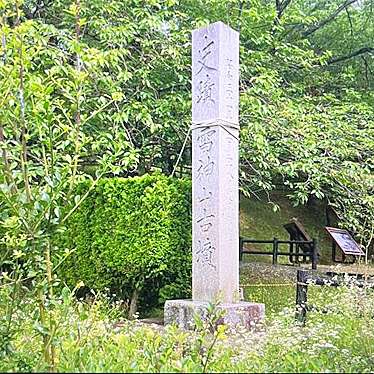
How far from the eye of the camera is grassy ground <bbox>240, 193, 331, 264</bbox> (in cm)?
1397

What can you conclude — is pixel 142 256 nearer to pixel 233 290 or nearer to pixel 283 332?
pixel 233 290

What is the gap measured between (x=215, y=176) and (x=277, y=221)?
9652 mm

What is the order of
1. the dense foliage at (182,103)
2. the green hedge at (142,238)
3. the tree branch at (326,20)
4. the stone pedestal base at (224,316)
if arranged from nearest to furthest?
1. the stone pedestal base at (224,316)
2. the green hedge at (142,238)
3. the dense foliage at (182,103)
4. the tree branch at (326,20)

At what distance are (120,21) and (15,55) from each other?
4.52m

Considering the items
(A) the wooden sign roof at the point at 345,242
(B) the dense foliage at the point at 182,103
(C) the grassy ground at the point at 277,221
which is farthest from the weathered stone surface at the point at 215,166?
(C) the grassy ground at the point at 277,221

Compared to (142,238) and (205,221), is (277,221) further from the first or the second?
(205,221)

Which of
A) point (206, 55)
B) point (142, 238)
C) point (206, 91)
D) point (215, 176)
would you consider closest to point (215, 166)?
point (215, 176)

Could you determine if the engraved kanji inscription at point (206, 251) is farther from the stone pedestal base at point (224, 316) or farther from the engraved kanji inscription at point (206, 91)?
the engraved kanji inscription at point (206, 91)

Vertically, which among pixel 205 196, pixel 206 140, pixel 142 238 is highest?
pixel 206 140

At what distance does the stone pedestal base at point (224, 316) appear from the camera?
4898 mm

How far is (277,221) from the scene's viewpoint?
579 inches

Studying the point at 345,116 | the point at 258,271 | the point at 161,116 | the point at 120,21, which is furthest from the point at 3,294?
the point at 258,271

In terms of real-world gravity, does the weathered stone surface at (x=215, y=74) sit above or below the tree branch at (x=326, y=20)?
below

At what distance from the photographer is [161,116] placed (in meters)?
7.24
